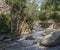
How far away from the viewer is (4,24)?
950 inches

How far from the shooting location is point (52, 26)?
38656 millimetres

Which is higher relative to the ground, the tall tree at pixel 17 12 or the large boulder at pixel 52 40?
the tall tree at pixel 17 12

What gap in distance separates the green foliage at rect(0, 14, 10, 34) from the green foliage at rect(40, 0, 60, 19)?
1396 cm

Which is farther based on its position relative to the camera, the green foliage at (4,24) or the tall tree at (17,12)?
the tall tree at (17,12)

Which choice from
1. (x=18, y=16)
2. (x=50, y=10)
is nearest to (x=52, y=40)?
(x=18, y=16)

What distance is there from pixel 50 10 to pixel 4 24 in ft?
58.4

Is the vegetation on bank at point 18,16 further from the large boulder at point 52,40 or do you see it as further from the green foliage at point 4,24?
the large boulder at point 52,40

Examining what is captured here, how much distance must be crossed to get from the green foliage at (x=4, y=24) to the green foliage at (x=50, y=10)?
550 inches

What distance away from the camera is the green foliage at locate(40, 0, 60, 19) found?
3731cm

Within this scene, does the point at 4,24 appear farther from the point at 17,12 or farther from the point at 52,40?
A: the point at 52,40

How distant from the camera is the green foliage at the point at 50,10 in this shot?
3731 cm

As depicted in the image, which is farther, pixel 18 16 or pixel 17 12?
pixel 18 16

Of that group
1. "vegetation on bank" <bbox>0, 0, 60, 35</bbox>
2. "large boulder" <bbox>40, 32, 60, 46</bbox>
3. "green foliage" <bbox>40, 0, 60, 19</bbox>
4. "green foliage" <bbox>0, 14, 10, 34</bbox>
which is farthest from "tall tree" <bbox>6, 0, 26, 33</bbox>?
"green foliage" <bbox>40, 0, 60, 19</bbox>

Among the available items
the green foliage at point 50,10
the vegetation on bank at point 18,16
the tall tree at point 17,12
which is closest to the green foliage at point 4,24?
the vegetation on bank at point 18,16
